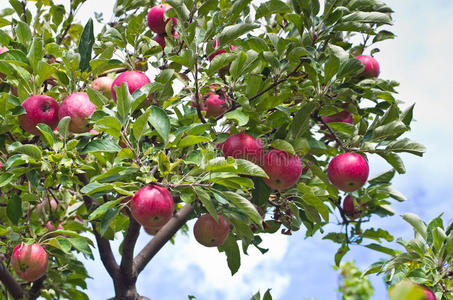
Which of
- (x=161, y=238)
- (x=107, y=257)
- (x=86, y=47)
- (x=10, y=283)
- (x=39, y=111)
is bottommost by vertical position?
(x=10, y=283)

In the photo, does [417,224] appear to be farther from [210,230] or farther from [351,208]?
[210,230]

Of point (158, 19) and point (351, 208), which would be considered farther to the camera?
point (351, 208)

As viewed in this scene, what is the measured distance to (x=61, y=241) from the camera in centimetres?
331

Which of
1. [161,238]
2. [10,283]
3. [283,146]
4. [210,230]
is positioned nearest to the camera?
[283,146]

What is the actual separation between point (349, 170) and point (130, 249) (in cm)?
170

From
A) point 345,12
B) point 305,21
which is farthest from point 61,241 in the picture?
point 345,12

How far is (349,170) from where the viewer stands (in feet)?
9.23

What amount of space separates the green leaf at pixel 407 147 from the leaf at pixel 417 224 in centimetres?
85

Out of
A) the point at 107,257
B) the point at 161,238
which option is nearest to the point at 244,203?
the point at 161,238

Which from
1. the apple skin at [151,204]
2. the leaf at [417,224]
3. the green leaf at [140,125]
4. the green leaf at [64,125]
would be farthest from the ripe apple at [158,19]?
the leaf at [417,224]

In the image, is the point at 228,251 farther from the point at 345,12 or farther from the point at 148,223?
the point at 345,12

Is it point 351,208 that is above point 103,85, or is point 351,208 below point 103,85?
below

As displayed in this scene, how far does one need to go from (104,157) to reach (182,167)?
0.59 metres

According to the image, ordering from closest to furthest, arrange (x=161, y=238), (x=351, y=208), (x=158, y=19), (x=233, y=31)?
(x=233, y=31) < (x=158, y=19) < (x=161, y=238) < (x=351, y=208)
